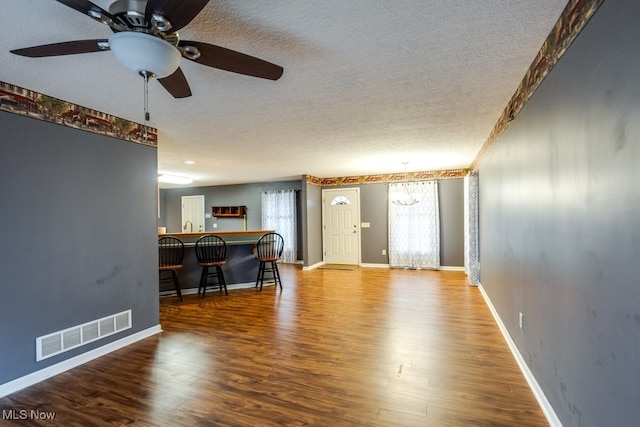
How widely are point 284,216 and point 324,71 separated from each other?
630cm

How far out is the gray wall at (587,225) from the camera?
106 cm

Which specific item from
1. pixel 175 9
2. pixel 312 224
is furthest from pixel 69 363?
pixel 312 224

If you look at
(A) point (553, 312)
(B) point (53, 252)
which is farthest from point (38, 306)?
(A) point (553, 312)

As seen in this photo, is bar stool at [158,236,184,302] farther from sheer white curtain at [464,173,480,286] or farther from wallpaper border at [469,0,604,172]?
sheer white curtain at [464,173,480,286]

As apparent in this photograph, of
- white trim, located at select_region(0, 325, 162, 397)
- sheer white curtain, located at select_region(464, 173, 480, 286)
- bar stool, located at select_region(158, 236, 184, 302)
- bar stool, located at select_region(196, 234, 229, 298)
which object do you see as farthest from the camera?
sheer white curtain, located at select_region(464, 173, 480, 286)

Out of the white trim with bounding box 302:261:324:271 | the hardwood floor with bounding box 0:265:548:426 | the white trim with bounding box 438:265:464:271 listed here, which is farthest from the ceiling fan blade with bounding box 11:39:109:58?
the white trim with bounding box 438:265:464:271

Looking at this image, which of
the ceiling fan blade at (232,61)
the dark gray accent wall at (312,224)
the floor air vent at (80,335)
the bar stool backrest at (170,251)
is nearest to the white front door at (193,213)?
the dark gray accent wall at (312,224)

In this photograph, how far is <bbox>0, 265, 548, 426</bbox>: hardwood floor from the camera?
1.91 metres

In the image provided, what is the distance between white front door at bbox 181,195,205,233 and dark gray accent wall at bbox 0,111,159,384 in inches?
232

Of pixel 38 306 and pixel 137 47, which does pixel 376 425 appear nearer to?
pixel 137 47

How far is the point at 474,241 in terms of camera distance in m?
5.11

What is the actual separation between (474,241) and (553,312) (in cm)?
359

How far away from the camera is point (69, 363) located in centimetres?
258

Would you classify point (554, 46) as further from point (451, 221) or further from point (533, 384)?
point (451, 221)
